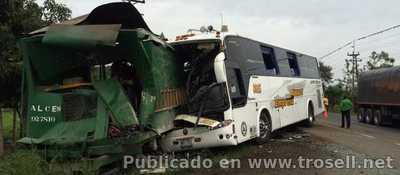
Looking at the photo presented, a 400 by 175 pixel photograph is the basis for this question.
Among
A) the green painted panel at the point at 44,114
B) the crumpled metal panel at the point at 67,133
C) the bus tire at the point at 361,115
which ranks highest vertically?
the green painted panel at the point at 44,114

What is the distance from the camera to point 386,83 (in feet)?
76.5

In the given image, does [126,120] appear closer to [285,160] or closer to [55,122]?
[55,122]

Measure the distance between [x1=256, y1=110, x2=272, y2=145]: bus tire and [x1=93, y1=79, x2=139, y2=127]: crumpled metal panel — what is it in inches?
184

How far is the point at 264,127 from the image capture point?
43.4 feet

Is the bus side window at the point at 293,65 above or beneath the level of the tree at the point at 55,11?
beneath

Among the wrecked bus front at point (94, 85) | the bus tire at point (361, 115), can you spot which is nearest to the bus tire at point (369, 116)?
the bus tire at point (361, 115)

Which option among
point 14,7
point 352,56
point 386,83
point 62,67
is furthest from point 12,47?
point 352,56

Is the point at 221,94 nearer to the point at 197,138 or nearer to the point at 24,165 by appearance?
the point at 197,138

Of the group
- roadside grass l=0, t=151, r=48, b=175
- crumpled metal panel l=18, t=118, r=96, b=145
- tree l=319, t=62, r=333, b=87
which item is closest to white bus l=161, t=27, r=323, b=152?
crumpled metal panel l=18, t=118, r=96, b=145

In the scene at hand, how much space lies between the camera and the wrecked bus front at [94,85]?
8.59 meters

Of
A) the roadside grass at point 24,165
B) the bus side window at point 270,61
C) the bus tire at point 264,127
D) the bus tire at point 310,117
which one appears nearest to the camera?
the roadside grass at point 24,165

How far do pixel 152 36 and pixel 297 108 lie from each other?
8704 mm

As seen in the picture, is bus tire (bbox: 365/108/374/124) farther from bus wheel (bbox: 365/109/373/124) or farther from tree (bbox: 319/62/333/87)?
tree (bbox: 319/62/333/87)

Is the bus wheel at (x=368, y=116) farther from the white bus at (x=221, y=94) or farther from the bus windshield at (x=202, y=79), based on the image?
the bus windshield at (x=202, y=79)
